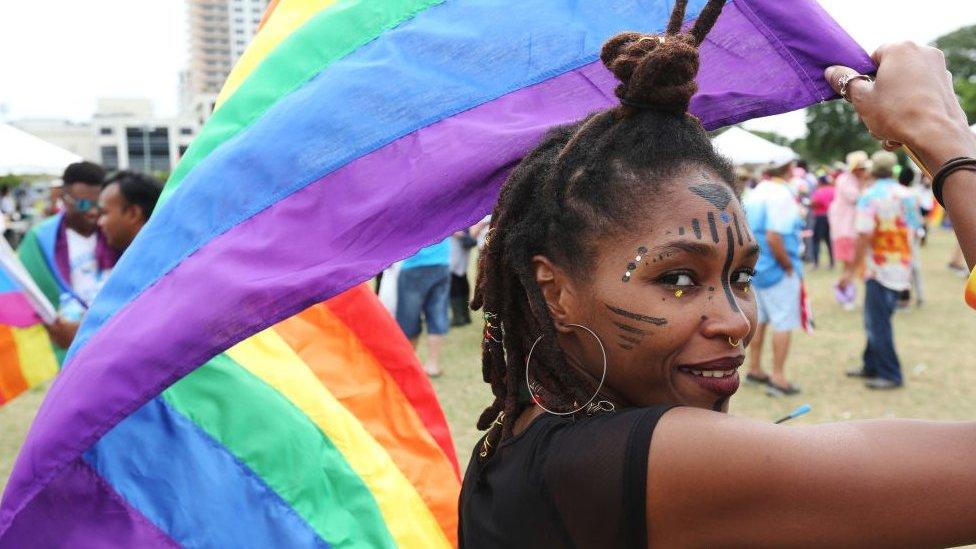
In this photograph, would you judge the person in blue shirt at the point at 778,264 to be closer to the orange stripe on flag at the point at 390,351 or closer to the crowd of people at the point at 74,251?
the crowd of people at the point at 74,251

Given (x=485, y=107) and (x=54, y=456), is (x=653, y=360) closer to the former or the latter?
(x=485, y=107)

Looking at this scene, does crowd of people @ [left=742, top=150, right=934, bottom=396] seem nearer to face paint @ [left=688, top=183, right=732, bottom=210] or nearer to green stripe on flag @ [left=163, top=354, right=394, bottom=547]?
green stripe on flag @ [left=163, top=354, right=394, bottom=547]

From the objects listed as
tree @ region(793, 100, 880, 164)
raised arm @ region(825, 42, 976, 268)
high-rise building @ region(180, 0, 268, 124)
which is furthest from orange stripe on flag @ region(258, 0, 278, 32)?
high-rise building @ region(180, 0, 268, 124)

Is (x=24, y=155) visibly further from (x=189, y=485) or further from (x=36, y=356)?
(x=189, y=485)

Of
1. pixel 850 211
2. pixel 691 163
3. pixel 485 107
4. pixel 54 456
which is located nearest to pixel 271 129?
pixel 485 107

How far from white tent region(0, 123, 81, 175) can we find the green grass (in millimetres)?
2250

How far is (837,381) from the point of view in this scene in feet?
25.3

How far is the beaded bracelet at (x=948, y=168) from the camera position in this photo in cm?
128

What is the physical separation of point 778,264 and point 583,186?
6.01 meters

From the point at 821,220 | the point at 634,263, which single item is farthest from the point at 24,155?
the point at 821,220

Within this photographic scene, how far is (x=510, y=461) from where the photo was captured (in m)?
1.39

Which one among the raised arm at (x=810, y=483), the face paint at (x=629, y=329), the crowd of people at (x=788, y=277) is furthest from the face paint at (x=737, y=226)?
the crowd of people at (x=788, y=277)

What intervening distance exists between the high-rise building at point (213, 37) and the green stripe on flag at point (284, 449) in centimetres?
17080

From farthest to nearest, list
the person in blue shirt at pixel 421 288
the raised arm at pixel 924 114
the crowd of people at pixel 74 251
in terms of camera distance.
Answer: the person in blue shirt at pixel 421 288 → the crowd of people at pixel 74 251 → the raised arm at pixel 924 114
